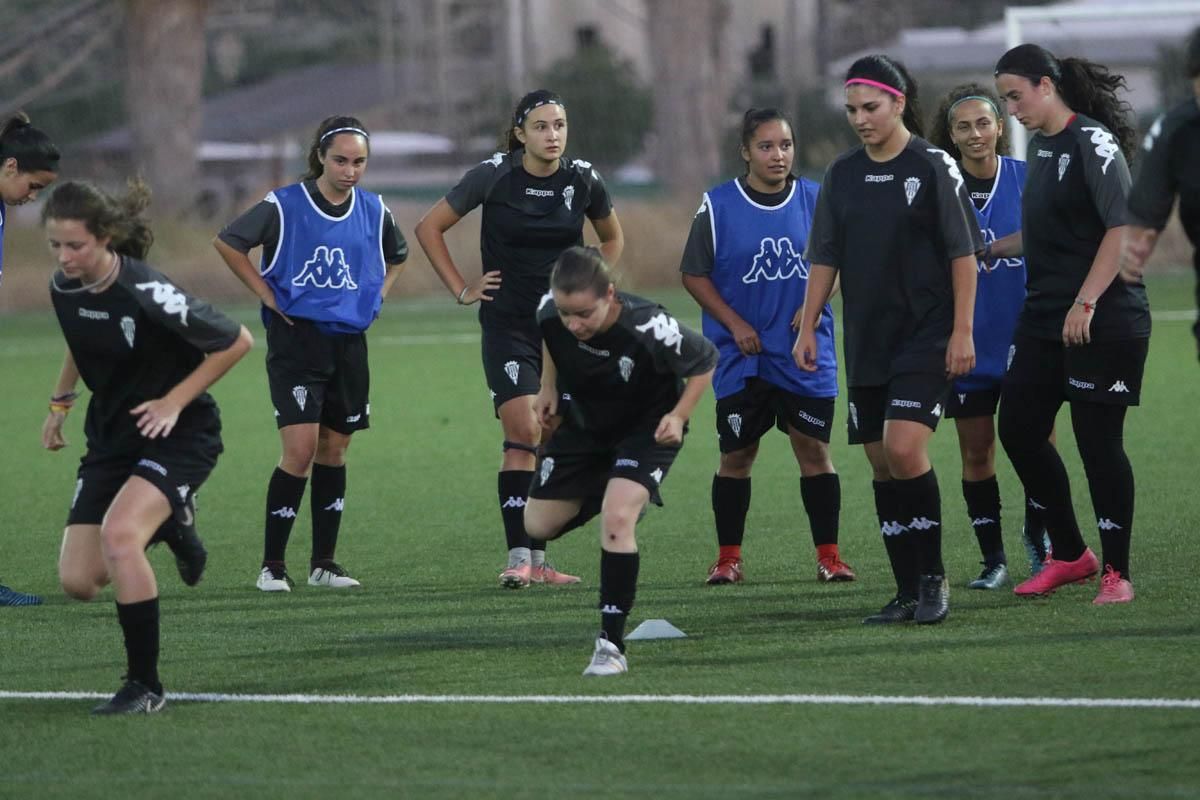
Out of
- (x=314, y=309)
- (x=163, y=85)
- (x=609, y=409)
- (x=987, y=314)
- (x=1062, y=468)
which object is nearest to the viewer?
(x=609, y=409)

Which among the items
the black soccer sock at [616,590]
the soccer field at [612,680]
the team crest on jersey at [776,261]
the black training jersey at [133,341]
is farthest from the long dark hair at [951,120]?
the black training jersey at [133,341]

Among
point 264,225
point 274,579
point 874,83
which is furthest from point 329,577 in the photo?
point 874,83

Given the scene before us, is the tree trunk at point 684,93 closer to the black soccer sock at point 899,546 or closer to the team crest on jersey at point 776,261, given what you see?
the team crest on jersey at point 776,261

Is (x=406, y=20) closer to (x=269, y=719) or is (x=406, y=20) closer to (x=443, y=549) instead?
(x=443, y=549)

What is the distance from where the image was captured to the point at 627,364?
627 cm

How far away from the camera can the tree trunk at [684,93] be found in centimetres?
3053

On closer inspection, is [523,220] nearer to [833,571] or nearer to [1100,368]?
[833,571]

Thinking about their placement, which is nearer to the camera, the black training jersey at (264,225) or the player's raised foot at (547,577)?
the player's raised foot at (547,577)

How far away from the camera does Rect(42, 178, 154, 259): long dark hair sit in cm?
569

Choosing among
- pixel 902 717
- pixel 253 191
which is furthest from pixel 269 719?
pixel 253 191

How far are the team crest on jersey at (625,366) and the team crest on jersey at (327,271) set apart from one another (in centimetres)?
227

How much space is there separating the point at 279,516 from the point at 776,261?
242cm

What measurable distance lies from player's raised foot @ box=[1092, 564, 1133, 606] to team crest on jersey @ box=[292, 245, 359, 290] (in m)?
3.41

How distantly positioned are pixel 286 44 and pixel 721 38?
76.0 feet
